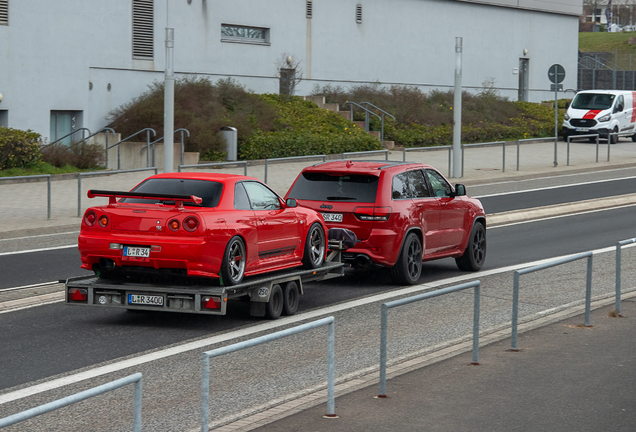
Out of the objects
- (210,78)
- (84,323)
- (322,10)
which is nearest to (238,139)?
(210,78)

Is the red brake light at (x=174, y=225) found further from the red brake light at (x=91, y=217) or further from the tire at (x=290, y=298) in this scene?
the tire at (x=290, y=298)

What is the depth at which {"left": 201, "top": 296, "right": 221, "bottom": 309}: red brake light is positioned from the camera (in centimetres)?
951

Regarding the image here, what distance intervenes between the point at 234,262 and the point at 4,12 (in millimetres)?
22416

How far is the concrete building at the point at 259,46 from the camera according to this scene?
101 feet

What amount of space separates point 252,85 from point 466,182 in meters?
14.7

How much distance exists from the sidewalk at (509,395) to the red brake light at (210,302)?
2.45 m

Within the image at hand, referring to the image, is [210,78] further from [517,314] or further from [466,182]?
[517,314]


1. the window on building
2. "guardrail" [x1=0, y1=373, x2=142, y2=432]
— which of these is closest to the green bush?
the window on building

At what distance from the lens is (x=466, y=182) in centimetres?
2650

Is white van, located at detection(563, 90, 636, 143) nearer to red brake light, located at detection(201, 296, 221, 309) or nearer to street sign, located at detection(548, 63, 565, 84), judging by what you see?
street sign, located at detection(548, 63, 565, 84)

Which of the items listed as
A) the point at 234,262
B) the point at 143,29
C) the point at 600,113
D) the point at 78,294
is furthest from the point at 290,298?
the point at 600,113

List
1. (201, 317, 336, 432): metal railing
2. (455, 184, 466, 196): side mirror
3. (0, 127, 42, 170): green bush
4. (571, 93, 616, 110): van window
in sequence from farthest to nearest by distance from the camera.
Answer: (571, 93, 616, 110): van window, (0, 127, 42, 170): green bush, (455, 184, 466, 196): side mirror, (201, 317, 336, 432): metal railing

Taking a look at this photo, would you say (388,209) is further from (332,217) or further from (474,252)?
(474,252)

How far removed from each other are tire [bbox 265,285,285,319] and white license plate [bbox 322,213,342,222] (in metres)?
2.24
